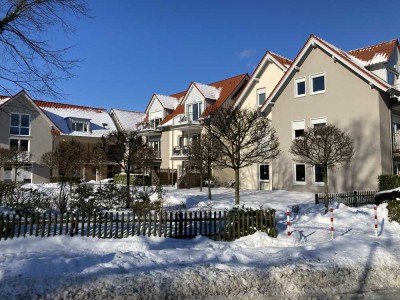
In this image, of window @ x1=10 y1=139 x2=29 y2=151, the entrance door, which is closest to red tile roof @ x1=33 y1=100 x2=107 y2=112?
window @ x1=10 y1=139 x2=29 y2=151

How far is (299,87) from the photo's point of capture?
83.6 feet

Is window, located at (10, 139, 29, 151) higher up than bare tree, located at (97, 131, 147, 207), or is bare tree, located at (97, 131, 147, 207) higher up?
window, located at (10, 139, 29, 151)

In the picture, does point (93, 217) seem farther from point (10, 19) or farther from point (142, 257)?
point (10, 19)

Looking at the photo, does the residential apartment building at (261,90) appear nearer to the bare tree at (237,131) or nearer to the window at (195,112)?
the window at (195,112)

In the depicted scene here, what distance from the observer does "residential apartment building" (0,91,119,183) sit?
122 ft

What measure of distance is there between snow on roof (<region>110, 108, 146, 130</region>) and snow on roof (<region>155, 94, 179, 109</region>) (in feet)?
24.9

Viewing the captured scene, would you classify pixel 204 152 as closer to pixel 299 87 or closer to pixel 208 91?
pixel 299 87

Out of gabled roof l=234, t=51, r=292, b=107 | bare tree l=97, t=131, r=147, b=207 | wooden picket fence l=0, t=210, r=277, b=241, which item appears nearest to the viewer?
wooden picket fence l=0, t=210, r=277, b=241

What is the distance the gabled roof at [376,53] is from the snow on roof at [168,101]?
21518 millimetres

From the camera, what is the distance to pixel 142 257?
294 inches

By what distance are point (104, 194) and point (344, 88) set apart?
1648 centimetres

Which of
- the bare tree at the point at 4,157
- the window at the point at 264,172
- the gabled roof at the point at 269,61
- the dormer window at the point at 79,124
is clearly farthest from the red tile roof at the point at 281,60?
the dormer window at the point at 79,124

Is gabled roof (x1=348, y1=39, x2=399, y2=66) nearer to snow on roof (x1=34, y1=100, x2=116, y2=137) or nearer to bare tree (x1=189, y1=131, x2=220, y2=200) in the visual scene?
bare tree (x1=189, y1=131, x2=220, y2=200)

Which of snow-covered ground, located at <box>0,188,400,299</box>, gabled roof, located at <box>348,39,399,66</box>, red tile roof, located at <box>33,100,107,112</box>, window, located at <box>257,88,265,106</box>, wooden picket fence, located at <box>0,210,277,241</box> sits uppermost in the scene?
red tile roof, located at <box>33,100,107,112</box>
